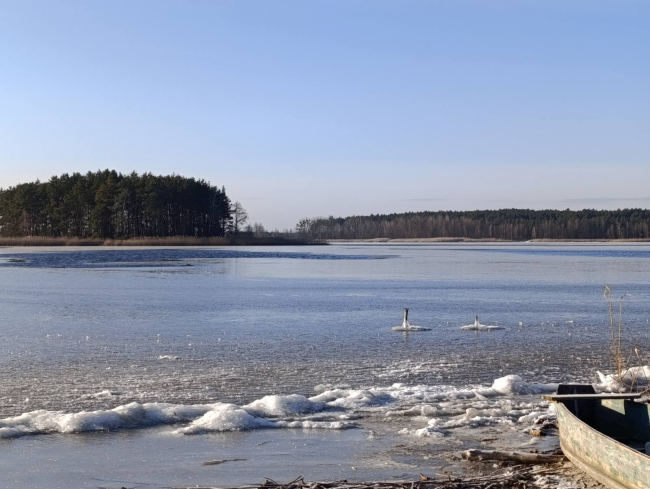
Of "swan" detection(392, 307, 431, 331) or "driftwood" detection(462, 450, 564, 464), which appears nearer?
"driftwood" detection(462, 450, 564, 464)

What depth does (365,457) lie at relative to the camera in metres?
7.94

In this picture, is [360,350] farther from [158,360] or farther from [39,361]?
[39,361]

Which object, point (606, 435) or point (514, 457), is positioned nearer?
point (606, 435)

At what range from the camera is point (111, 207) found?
275 ft

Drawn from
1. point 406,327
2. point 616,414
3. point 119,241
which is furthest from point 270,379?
point 119,241

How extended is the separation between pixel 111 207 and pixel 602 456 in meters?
81.8

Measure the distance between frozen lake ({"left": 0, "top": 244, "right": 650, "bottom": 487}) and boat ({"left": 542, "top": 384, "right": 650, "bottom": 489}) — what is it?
76 centimetres

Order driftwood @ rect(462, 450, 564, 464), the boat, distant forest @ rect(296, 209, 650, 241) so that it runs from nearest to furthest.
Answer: the boat
driftwood @ rect(462, 450, 564, 464)
distant forest @ rect(296, 209, 650, 241)

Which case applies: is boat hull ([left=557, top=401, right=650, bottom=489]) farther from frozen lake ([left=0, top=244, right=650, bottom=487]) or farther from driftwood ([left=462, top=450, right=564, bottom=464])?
frozen lake ([left=0, top=244, right=650, bottom=487])

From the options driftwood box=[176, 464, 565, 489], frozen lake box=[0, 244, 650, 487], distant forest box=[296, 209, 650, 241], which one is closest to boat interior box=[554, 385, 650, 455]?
frozen lake box=[0, 244, 650, 487]

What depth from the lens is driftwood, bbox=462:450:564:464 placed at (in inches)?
296

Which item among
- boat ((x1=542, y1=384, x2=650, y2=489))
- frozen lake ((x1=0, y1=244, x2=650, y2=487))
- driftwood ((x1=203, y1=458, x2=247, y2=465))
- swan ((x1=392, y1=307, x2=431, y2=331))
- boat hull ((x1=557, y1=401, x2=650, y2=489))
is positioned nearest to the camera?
boat hull ((x1=557, y1=401, x2=650, y2=489))

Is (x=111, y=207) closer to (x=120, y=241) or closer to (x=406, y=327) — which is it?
(x=120, y=241)

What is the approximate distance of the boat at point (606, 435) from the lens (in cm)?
617
